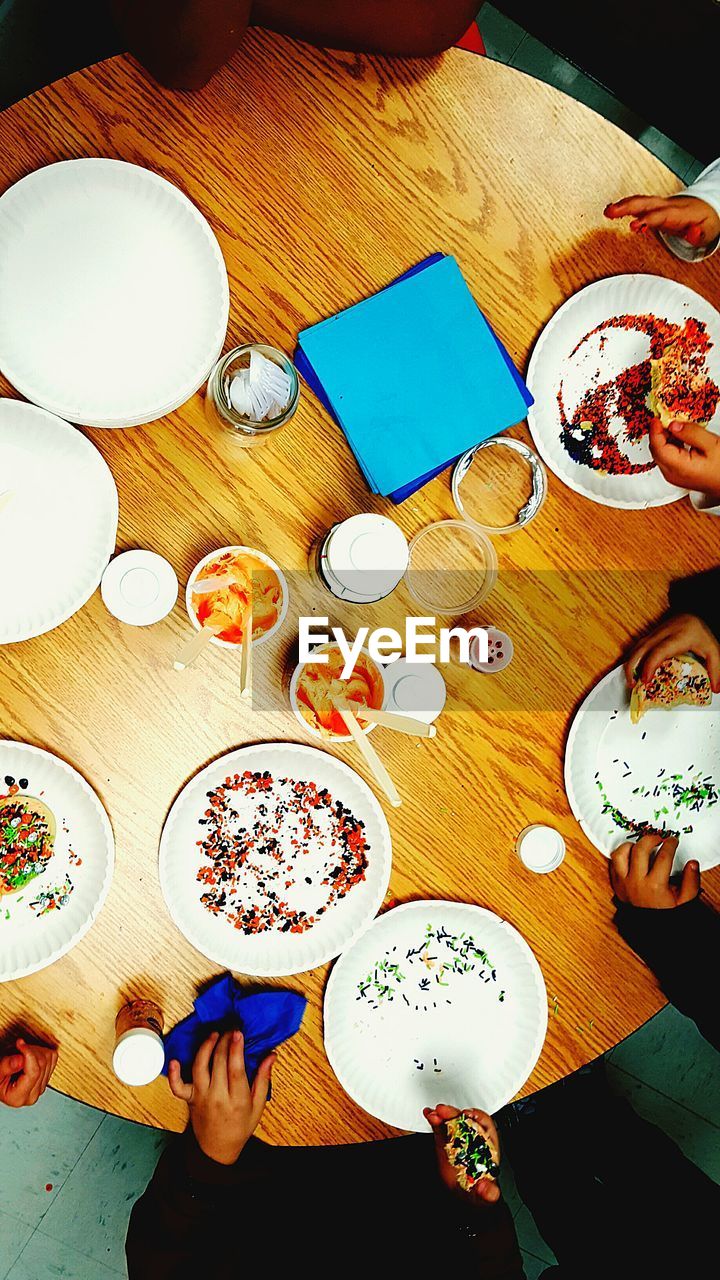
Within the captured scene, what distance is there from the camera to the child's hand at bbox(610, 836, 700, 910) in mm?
1326

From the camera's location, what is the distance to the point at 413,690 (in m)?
1.29

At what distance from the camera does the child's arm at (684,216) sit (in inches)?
50.2

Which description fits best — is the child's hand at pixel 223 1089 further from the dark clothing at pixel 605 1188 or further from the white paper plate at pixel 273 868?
the dark clothing at pixel 605 1188

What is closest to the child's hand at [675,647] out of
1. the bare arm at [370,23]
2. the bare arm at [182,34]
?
the bare arm at [370,23]

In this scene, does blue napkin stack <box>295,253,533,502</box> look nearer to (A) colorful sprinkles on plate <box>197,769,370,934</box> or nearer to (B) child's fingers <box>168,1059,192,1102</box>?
(A) colorful sprinkles on plate <box>197,769,370,934</box>

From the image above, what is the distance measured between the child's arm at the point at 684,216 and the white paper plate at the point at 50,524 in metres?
0.90

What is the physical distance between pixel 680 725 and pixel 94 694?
938mm

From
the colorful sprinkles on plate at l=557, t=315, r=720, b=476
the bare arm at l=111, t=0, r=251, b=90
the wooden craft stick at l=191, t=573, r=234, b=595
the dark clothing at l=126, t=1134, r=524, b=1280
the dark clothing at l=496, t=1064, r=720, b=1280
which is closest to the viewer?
the bare arm at l=111, t=0, r=251, b=90

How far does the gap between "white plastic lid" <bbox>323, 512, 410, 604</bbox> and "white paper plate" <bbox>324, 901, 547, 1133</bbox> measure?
52cm

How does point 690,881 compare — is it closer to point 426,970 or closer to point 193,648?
point 426,970

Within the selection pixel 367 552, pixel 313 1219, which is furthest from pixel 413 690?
pixel 313 1219

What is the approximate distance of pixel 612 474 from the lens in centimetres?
134

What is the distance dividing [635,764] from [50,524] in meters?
0.99

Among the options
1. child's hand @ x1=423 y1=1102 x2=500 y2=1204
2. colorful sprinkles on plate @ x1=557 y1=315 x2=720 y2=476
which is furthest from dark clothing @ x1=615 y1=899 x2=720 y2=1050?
colorful sprinkles on plate @ x1=557 y1=315 x2=720 y2=476
